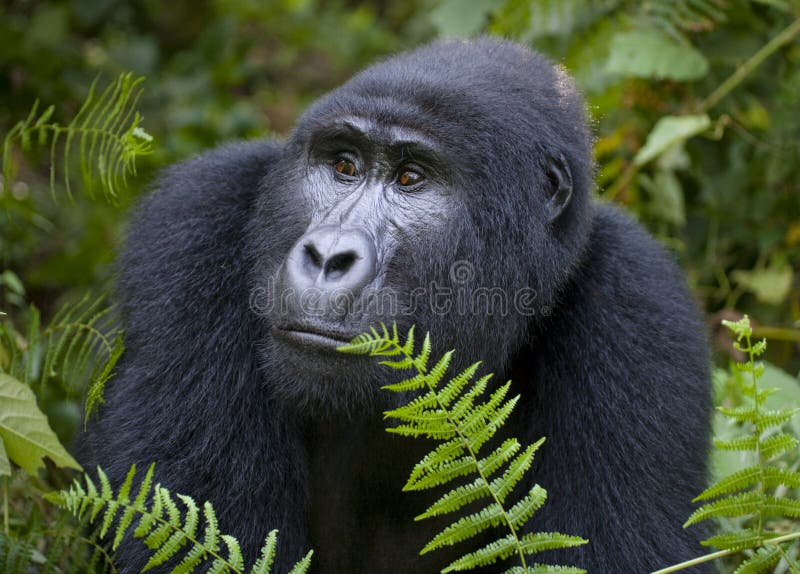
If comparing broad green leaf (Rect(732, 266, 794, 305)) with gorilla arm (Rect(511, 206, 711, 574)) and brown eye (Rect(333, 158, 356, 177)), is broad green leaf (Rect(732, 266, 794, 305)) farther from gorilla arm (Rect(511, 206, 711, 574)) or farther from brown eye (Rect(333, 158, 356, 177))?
brown eye (Rect(333, 158, 356, 177))

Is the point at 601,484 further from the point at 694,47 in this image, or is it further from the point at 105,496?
the point at 694,47

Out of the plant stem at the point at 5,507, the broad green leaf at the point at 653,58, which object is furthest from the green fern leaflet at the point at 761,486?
the broad green leaf at the point at 653,58

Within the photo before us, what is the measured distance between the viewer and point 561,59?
6469 millimetres

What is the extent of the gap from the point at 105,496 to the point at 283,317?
34.5 inches

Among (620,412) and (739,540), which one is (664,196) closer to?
(620,412)

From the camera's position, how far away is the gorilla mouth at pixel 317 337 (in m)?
3.33

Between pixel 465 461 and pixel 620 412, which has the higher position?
pixel 620 412

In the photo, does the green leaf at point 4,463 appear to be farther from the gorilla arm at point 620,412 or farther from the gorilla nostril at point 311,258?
the gorilla arm at point 620,412

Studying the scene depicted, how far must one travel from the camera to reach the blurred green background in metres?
6.02

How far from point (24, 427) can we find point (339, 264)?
1.28 meters

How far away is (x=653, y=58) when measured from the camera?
19.1 feet

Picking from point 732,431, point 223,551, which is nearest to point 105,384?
point 223,551

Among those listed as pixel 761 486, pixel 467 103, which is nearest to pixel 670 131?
pixel 467 103

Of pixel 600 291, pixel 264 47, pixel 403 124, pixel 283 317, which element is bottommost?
pixel 283 317
